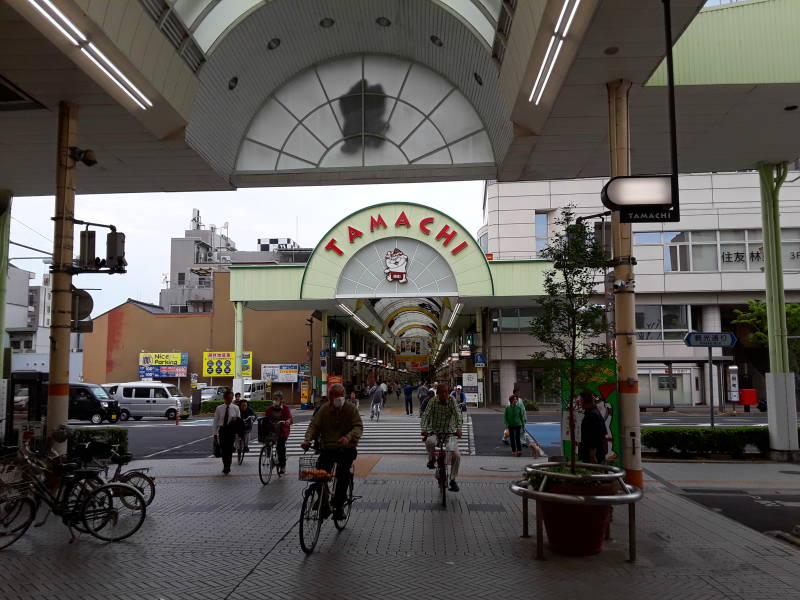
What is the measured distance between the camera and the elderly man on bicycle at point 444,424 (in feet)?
36.3

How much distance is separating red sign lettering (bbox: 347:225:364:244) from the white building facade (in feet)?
41.7

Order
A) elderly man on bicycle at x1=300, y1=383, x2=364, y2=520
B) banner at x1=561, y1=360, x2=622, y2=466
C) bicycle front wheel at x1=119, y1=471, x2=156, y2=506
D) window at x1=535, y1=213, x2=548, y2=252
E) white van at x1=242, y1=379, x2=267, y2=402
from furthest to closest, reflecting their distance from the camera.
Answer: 1. window at x1=535, y1=213, x2=548, y2=252
2. white van at x1=242, y1=379, x2=267, y2=402
3. banner at x1=561, y1=360, x2=622, y2=466
4. bicycle front wheel at x1=119, y1=471, x2=156, y2=506
5. elderly man on bicycle at x1=300, y1=383, x2=364, y2=520

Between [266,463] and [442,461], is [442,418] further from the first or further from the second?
[266,463]

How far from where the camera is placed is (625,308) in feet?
34.3

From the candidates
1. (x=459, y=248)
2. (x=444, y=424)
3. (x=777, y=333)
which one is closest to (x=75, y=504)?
(x=444, y=424)

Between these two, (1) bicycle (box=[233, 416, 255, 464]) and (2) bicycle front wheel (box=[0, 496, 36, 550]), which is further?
(1) bicycle (box=[233, 416, 255, 464])

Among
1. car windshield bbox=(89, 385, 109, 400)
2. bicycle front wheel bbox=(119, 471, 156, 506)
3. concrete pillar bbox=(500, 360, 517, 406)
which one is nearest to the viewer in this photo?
bicycle front wheel bbox=(119, 471, 156, 506)

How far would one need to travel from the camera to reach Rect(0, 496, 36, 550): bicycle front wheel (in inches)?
309

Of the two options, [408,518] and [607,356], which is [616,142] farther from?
[408,518]

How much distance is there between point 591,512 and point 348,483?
2.89 m

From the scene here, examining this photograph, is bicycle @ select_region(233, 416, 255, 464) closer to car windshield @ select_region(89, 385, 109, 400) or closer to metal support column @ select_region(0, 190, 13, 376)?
metal support column @ select_region(0, 190, 13, 376)

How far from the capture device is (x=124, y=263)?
11.4 metres

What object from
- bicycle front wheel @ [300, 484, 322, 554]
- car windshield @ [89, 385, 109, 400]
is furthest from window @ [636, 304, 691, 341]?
bicycle front wheel @ [300, 484, 322, 554]

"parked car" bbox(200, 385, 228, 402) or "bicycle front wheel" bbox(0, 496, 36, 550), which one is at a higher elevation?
"parked car" bbox(200, 385, 228, 402)
